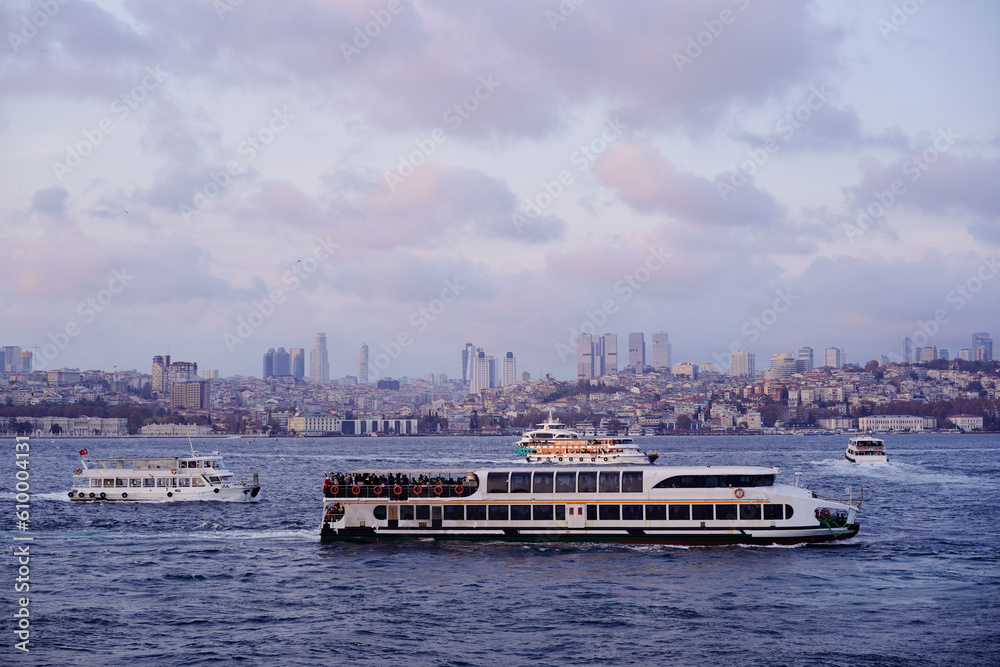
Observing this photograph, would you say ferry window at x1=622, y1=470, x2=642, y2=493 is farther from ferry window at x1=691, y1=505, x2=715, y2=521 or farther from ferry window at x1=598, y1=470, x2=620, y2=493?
ferry window at x1=691, y1=505, x2=715, y2=521

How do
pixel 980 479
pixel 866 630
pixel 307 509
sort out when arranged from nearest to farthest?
pixel 866 630 < pixel 307 509 < pixel 980 479

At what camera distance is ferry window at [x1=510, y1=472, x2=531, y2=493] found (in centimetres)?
4459

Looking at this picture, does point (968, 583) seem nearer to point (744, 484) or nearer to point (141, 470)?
point (744, 484)

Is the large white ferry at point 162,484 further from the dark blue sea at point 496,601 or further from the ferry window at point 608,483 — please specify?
the ferry window at point 608,483

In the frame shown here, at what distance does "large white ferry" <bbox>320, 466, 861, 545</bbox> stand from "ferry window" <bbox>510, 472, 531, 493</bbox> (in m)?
0.04

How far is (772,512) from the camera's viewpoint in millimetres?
42812

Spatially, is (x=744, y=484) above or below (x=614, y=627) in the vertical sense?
above

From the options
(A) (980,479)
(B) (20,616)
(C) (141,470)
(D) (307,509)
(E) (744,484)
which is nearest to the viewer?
(B) (20,616)

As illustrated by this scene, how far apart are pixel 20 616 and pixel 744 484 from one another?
92.4 ft

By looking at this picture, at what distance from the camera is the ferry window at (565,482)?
44.2 m

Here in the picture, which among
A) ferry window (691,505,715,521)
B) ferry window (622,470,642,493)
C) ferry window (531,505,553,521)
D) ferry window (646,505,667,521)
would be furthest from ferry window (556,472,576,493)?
ferry window (691,505,715,521)

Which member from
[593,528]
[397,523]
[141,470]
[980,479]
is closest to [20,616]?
[397,523]

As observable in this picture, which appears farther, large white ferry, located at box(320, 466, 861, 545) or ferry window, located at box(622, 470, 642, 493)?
ferry window, located at box(622, 470, 642, 493)

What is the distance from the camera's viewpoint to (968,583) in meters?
36.5
